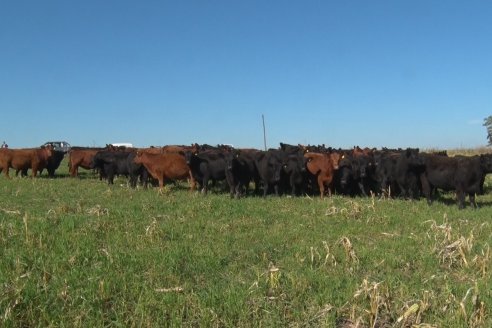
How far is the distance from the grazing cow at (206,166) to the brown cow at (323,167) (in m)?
2.81

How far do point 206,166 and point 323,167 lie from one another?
148 inches

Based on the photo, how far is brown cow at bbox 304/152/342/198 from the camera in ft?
54.7

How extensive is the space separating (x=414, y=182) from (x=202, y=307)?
11.5m

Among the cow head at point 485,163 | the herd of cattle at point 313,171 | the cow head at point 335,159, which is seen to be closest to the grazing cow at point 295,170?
the herd of cattle at point 313,171

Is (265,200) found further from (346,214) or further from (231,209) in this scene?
(346,214)

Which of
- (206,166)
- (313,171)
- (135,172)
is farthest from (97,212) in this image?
(135,172)

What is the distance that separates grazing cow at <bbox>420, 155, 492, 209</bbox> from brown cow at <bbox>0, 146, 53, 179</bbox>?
54.0 feet

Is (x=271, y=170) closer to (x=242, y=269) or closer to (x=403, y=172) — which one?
(x=403, y=172)

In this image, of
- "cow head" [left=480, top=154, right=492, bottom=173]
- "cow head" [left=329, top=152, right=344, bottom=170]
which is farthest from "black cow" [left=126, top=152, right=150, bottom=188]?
"cow head" [left=480, top=154, right=492, bottom=173]

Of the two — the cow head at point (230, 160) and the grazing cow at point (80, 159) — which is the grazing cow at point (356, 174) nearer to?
the cow head at point (230, 160)

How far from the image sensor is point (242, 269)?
23.0 feet

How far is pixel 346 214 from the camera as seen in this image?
10.8 metres

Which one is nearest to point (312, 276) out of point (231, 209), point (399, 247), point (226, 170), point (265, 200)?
point (399, 247)

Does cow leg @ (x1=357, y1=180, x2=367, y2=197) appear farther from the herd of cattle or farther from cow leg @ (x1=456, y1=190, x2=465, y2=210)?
cow leg @ (x1=456, y1=190, x2=465, y2=210)
